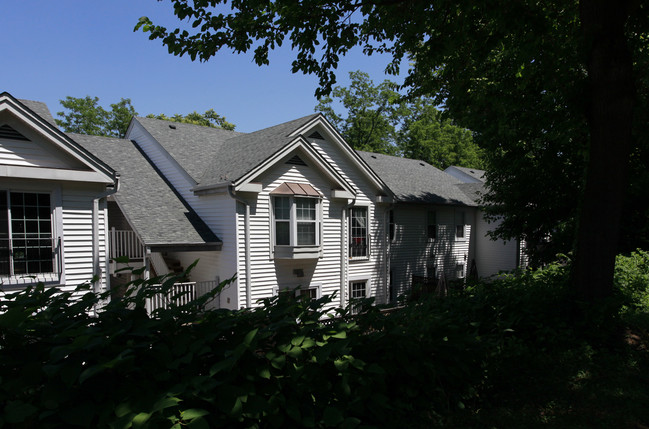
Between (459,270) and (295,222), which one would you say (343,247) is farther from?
(459,270)

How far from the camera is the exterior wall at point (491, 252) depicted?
28125mm

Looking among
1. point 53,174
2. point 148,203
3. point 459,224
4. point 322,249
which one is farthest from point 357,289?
point 53,174

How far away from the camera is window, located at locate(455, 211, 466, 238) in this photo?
2567 cm

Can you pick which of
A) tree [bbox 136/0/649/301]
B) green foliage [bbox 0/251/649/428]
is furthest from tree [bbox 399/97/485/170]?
green foliage [bbox 0/251/649/428]

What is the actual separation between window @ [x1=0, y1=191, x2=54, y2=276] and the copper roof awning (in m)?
7.73

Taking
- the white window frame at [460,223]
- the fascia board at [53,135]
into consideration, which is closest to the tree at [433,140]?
the white window frame at [460,223]

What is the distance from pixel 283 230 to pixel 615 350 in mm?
12427

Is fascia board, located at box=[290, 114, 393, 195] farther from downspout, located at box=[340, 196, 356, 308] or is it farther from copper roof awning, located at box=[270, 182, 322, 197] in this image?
copper roof awning, located at box=[270, 182, 322, 197]

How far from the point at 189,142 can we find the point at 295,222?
7367 mm

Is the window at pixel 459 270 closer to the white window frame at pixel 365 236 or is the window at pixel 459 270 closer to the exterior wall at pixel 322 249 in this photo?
the exterior wall at pixel 322 249

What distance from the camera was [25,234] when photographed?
1104 centimetres

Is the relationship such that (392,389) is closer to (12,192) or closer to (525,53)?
(525,53)

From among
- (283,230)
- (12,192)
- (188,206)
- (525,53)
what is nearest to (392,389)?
(525,53)

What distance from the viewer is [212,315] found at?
3.25m
